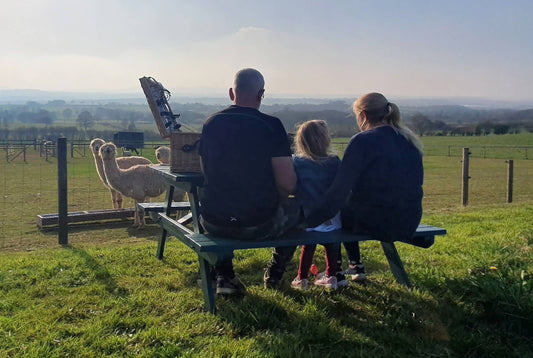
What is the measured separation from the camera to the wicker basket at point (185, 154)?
4238 millimetres

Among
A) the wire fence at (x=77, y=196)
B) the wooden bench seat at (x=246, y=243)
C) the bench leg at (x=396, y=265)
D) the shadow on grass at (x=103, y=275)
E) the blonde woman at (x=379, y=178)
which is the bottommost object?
the wire fence at (x=77, y=196)

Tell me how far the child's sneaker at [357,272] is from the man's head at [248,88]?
187cm

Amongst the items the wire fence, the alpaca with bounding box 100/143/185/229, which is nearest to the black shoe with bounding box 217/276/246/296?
the wire fence

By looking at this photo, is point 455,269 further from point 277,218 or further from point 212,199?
point 212,199

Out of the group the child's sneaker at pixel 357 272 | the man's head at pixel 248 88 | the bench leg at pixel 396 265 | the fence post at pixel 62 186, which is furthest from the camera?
the fence post at pixel 62 186

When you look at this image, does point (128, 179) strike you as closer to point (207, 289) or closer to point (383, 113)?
point (207, 289)

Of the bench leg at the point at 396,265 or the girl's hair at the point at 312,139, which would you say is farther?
the bench leg at the point at 396,265

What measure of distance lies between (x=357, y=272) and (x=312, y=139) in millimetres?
1403

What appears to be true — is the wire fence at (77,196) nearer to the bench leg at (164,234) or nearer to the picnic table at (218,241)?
the bench leg at (164,234)

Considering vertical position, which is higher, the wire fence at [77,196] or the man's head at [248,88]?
the man's head at [248,88]

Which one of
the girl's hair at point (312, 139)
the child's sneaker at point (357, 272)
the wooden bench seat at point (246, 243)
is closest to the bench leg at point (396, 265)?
the wooden bench seat at point (246, 243)

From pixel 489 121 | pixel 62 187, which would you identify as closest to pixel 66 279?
pixel 62 187

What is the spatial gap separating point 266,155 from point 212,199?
1.76ft

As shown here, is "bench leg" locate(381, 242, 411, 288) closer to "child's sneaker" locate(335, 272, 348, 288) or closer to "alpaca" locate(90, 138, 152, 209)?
"child's sneaker" locate(335, 272, 348, 288)
